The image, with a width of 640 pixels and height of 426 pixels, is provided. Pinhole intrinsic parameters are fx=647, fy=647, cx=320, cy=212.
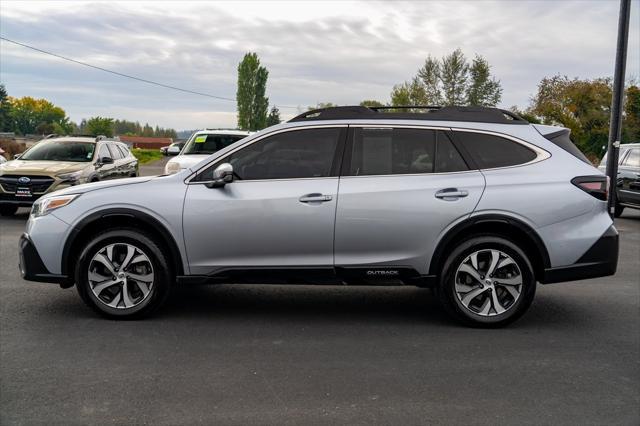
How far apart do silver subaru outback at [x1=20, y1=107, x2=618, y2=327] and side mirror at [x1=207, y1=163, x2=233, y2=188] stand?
1 cm

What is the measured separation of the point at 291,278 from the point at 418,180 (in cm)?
137

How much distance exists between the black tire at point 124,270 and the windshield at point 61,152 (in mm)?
8758

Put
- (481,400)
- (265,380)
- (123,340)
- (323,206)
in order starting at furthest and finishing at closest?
(323,206) → (123,340) → (265,380) → (481,400)

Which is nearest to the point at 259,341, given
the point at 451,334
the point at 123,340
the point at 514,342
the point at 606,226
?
the point at 123,340

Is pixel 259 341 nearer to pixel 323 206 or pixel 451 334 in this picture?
pixel 323 206

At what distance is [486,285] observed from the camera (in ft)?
18.0

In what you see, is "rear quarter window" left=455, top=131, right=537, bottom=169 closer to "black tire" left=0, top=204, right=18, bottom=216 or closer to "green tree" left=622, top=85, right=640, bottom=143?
"black tire" left=0, top=204, right=18, bottom=216

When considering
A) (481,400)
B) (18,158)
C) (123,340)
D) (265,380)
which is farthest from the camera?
(18,158)

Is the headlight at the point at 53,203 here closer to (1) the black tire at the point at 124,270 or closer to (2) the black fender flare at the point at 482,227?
(1) the black tire at the point at 124,270

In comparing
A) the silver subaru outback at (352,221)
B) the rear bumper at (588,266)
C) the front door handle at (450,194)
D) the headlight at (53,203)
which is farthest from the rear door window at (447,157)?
the headlight at (53,203)

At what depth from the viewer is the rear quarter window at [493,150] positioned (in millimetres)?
5625

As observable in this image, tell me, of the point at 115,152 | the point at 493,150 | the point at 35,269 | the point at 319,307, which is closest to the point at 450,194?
the point at 493,150

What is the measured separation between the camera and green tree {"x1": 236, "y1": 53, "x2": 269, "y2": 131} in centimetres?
11175

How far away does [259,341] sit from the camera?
16.6ft
